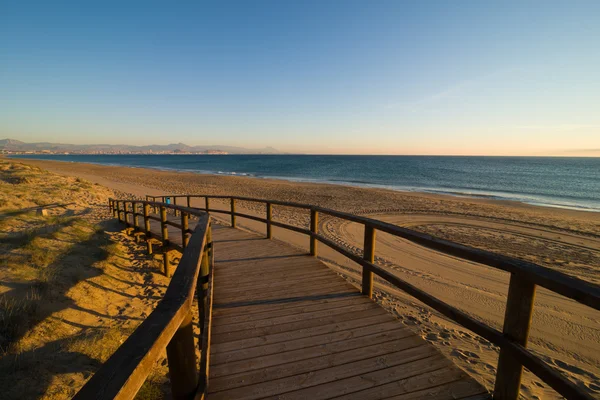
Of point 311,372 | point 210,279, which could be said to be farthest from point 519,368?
point 210,279

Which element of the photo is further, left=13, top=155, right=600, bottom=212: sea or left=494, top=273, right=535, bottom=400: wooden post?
left=13, top=155, right=600, bottom=212: sea

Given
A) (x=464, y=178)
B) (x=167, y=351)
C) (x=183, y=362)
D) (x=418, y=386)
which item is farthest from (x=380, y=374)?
(x=464, y=178)

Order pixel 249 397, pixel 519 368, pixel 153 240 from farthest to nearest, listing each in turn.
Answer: pixel 153 240 → pixel 249 397 → pixel 519 368

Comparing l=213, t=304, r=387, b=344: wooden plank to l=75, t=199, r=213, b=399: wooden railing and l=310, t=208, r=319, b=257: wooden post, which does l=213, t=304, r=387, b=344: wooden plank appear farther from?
l=310, t=208, r=319, b=257: wooden post

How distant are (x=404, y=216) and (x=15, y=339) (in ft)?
44.9

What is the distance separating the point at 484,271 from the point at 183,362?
8.30 meters

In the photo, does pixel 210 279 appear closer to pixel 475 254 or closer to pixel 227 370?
pixel 227 370

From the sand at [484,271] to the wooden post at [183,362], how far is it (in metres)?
3.98

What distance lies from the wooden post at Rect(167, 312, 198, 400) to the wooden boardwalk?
71 cm

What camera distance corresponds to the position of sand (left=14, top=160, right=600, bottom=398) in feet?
14.1

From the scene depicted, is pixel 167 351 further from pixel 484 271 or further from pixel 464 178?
pixel 464 178

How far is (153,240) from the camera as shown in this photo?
8.29 m

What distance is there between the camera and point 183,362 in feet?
4.94

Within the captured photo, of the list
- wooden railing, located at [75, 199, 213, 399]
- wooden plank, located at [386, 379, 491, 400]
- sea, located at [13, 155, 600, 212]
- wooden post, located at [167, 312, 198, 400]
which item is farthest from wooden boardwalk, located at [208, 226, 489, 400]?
sea, located at [13, 155, 600, 212]
